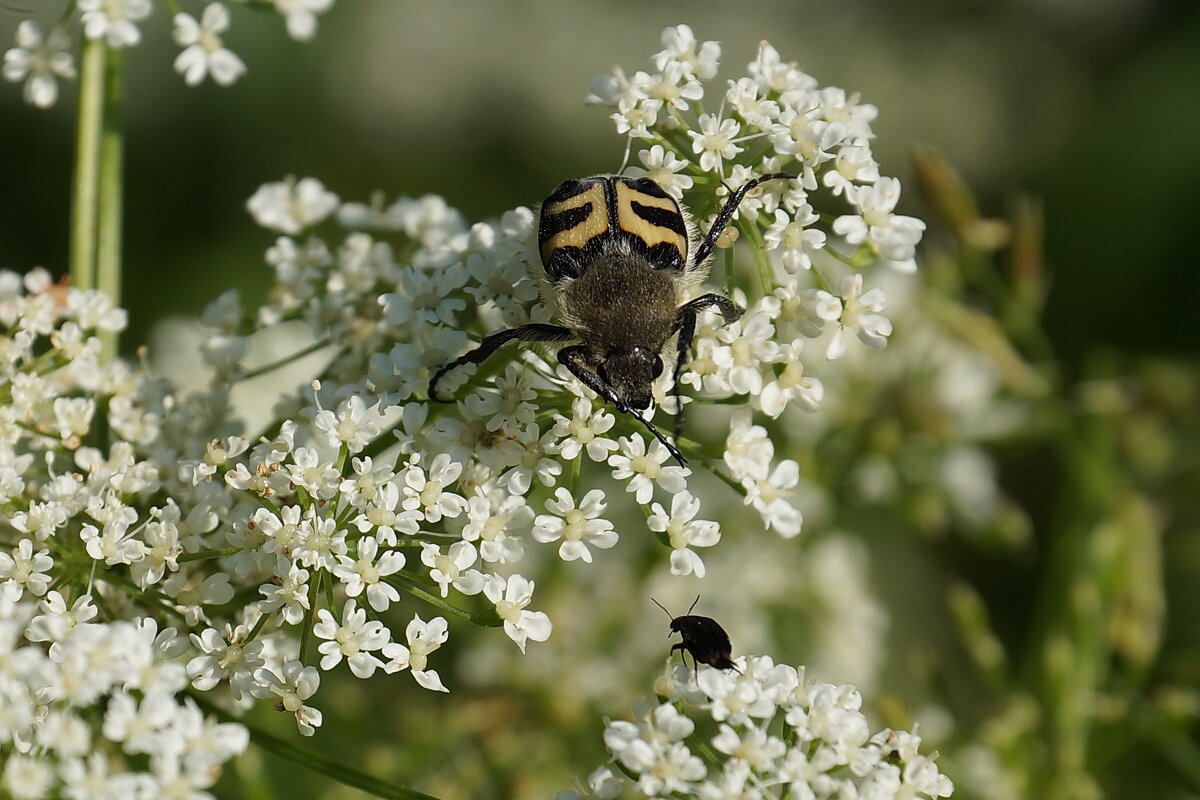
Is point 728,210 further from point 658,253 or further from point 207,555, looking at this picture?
point 207,555

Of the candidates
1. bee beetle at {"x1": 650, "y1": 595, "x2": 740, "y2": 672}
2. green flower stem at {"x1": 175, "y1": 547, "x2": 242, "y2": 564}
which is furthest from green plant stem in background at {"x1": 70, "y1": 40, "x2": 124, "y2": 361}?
bee beetle at {"x1": 650, "y1": 595, "x2": 740, "y2": 672}

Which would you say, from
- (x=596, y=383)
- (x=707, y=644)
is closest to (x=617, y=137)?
(x=596, y=383)

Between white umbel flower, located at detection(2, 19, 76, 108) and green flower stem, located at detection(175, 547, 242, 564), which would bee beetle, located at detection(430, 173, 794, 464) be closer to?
green flower stem, located at detection(175, 547, 242, 564)

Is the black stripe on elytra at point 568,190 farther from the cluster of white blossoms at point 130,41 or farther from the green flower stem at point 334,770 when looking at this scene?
the green flower stem at point 334,770

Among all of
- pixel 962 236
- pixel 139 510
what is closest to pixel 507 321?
pixel 139 510

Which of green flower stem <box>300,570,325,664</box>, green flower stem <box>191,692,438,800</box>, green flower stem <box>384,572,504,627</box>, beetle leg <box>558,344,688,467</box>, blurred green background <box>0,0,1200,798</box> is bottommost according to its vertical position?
green flower stem <box>191,692,438,800</box>

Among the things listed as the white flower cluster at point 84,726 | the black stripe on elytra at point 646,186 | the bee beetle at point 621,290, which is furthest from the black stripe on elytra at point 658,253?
the white flower cluster at point 84,726
